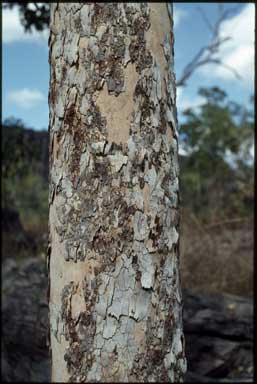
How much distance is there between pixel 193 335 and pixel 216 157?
7.57 meters

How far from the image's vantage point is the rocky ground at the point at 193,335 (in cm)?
353

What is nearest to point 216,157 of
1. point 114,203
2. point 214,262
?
point 214,262

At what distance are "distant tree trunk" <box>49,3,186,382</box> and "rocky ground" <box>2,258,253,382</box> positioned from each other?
7.75ft

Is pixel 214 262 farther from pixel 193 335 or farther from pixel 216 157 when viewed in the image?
pixel 216 157

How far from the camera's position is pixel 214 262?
4359mm

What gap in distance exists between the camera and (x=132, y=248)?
1.09 meters

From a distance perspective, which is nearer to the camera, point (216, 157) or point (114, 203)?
point (114, 203)

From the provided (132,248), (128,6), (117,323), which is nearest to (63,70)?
(128,6)

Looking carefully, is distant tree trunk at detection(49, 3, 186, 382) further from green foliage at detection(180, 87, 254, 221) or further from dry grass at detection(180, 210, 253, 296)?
green foliage at detection(180, 87, 254, 221)

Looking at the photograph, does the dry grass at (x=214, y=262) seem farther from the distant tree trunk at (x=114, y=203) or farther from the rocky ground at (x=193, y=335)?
the distant tree trunk at (x=114, y=203)

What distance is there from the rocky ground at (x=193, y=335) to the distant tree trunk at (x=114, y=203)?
7.75 feet

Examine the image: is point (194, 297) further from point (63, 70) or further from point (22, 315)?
point (63, 70)

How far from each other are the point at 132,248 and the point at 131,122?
253 millimetres

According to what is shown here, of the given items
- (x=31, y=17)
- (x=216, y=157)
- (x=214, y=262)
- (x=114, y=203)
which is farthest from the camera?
(x=216, y=157)
